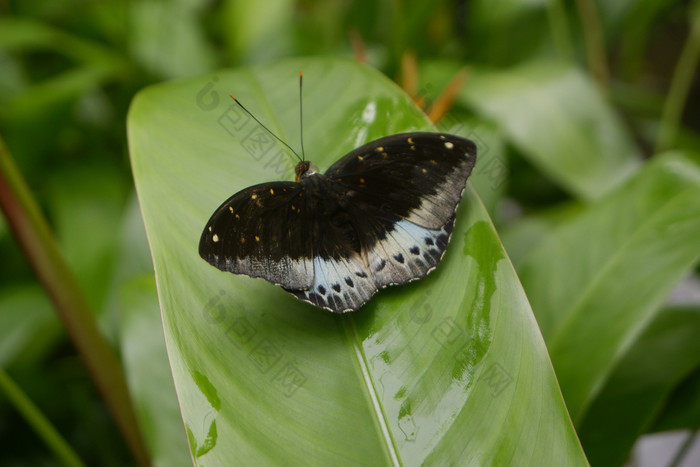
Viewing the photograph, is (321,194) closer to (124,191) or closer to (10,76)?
(124,191)

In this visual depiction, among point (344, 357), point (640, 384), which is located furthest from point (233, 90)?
point (640, 384)

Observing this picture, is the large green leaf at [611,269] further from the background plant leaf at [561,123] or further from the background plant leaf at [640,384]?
the background plant leaf at [561,123]

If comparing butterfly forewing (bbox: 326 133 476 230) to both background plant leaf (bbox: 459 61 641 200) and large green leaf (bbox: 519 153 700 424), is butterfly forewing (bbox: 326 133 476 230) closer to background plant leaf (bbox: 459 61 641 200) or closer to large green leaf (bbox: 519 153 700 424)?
large green leaf (bbox: 519 153 700 424)

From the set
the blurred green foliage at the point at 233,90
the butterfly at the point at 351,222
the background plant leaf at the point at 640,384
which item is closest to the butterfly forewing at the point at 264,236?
the butterfly at the point at 351,222

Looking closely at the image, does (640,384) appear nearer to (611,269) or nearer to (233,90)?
(611,269)

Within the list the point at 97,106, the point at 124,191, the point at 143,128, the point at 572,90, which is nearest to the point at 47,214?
the point at 124,191
